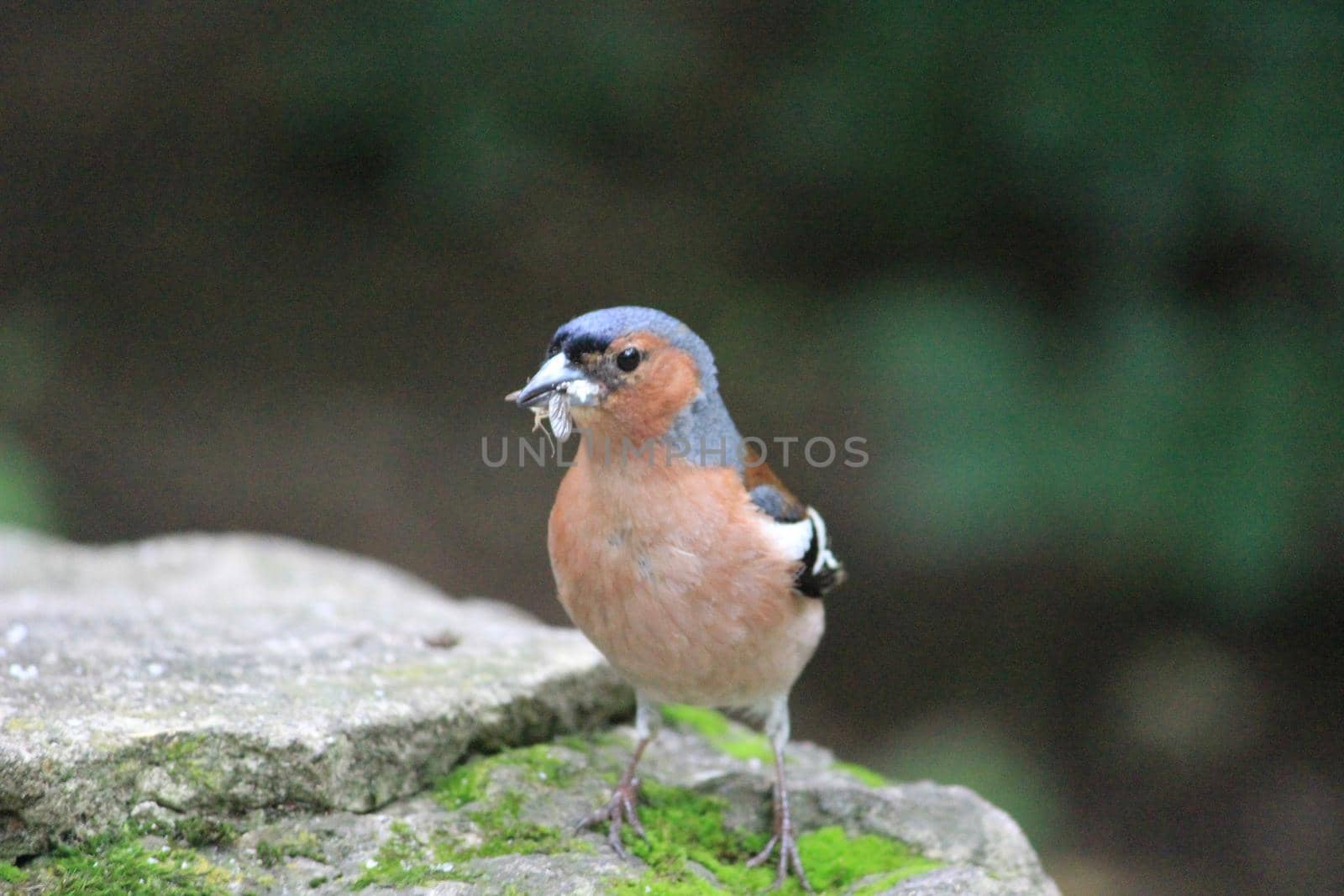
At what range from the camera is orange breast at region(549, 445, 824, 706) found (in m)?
3.63

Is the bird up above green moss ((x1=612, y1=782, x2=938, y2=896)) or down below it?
above

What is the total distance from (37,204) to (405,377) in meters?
3.37

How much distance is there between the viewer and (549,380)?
354cm

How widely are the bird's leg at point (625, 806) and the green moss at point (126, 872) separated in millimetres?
1038

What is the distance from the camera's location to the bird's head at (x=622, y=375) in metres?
3.59

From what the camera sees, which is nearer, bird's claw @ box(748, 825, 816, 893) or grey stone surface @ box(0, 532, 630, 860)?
grey stone surface @ box(0, 532, 630, 860)

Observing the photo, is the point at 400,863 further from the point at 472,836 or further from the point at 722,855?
the point at 722,855

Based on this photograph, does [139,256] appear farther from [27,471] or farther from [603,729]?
[603,729]

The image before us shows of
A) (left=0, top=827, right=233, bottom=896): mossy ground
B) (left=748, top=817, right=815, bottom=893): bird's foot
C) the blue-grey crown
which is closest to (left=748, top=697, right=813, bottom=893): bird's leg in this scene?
(left=748, top=817, right=815, bottom=893): bird's foot

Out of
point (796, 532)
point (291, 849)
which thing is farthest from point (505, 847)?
point (796, 532)

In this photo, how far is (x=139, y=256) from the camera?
1016 cm

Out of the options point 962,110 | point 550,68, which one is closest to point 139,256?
point 550,68

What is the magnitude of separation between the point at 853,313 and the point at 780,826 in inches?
163

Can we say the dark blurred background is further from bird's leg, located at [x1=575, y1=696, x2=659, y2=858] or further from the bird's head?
the bird's head
